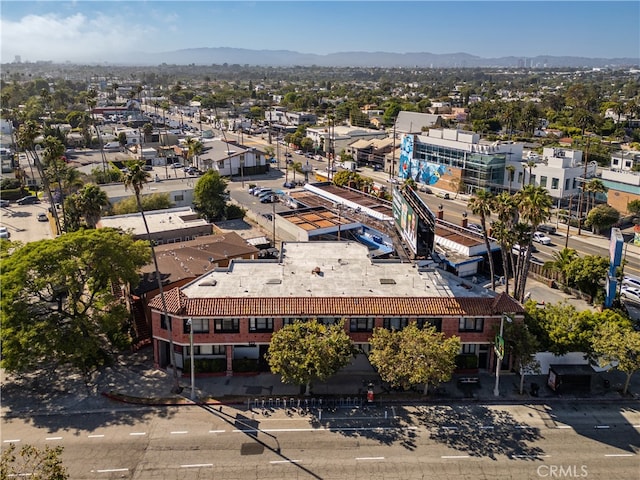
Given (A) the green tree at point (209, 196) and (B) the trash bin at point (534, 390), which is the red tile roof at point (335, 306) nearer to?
(B) the trash bin at point (534, 390)

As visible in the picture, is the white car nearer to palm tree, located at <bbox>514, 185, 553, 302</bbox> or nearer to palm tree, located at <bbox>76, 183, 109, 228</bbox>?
palm tree, located at <bbox>514, 185, 553, 302</bbox>

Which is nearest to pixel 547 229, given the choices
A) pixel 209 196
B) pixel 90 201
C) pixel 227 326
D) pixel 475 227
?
pixel 475 227

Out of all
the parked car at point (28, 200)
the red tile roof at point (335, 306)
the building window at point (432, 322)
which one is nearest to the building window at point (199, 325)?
the red tile roof at point (335, 306)

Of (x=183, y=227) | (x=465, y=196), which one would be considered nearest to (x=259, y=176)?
(x=465, y=196)

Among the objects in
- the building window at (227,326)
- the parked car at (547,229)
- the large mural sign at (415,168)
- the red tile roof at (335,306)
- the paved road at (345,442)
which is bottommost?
the paved road at (345,442)

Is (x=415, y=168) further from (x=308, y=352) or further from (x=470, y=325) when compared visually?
(x=308, y=352)
